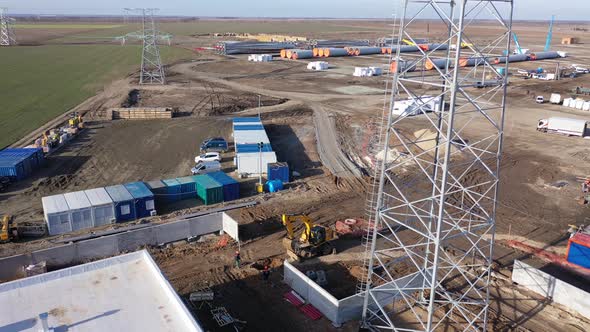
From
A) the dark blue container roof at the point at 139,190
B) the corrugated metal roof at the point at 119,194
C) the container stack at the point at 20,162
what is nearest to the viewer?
the corrugated metal roof at the point at 119,194

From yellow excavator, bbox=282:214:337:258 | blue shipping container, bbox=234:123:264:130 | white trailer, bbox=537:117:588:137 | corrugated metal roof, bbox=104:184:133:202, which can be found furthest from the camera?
white trailer, bbox=537:117:588:137

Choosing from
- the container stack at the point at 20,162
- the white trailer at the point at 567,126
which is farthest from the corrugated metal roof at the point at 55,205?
the white trailer at the point at 567,126

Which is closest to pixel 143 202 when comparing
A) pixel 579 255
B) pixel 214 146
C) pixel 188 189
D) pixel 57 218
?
pixel 188 189

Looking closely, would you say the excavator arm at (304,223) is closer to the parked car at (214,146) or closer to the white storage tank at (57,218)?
the white storage tank at (57,218)

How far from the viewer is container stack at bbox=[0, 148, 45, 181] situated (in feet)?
111

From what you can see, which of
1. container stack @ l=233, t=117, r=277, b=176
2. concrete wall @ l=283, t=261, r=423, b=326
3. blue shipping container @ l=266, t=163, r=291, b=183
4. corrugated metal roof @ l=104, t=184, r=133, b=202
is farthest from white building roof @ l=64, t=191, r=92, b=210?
concrete wall @ l=283, t=261, r=423, b=326

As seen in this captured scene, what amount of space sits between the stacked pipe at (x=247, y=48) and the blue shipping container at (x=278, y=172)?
87.6 m

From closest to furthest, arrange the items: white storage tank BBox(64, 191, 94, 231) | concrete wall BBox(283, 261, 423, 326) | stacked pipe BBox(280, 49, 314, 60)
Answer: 1. concrete wall BBox(283, 261, 423, 326)
2. white storage tank BBox(64, 191, 94, 231)
3. stacked pipe BBox(280, 49, 314, 60)

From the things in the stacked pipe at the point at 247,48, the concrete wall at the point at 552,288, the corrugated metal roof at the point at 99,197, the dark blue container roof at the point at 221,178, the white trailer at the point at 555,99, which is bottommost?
the concrete wall at the point at 552,288

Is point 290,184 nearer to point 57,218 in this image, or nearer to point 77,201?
point 77,201

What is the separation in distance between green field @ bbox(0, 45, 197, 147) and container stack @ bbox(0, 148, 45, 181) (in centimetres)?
809

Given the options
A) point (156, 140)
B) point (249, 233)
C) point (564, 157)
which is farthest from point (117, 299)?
point (564, 157)

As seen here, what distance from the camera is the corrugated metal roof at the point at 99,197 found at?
28.1 meters

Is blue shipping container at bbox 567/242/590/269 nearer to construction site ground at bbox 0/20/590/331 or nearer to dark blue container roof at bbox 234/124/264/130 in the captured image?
construction site ground at bbox 0/20/590/331
